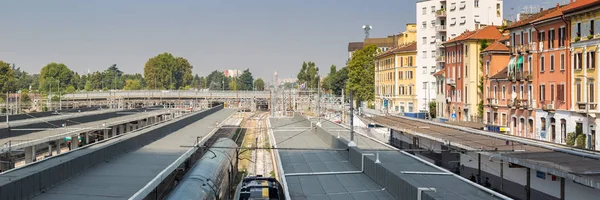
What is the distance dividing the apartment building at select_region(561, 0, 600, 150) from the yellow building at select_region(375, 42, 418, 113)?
45964 millimetres

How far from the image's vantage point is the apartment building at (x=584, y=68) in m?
34.8

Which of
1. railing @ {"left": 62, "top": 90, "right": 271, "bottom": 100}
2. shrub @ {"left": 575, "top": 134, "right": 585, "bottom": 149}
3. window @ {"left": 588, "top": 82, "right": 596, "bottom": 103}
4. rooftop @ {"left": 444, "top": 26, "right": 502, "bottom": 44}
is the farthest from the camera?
railing @ {"left": 62, "top": 90, "right": 271, "bottom": 100}

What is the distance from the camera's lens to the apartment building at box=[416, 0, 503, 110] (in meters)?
72.6

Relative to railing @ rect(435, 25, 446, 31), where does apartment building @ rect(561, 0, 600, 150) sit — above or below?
below

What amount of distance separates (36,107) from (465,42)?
337 ft

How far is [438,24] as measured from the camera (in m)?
76.9

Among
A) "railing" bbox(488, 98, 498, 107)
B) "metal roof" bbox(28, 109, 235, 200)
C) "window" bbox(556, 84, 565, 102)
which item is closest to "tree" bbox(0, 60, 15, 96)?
"metal roof" bbox(28, 109, 235, 200)

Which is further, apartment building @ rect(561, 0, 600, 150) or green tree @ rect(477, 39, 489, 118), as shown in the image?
green tree @ rect(477, 39, 489, 118)

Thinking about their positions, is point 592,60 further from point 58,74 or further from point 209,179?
point 58,74

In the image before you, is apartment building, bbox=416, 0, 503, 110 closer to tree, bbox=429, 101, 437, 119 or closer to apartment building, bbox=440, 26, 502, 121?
tree, bbox=429, 101, 437, 119

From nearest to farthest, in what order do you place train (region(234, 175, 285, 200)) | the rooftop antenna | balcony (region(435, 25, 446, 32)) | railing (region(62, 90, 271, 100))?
1. train (region(234, 175, 285, 200))
2. balcony (region(435, 25, 446, 32))
3. railing (region(62, 90, 271, 100))
4. the rooftop antenna

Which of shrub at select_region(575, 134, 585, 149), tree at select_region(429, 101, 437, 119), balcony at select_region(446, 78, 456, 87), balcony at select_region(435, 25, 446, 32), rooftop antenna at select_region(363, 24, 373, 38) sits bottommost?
shrub at select_region(575, 134, 585, 149)

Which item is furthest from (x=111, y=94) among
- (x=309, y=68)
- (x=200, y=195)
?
(x=200, y=195)

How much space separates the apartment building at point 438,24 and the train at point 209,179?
146ft
